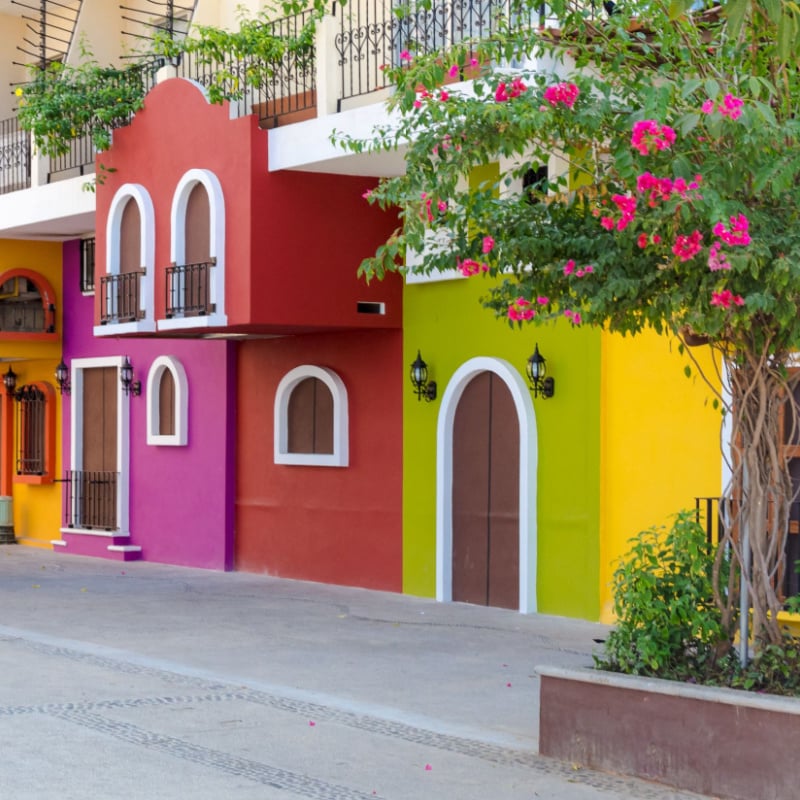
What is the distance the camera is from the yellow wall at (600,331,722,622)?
1323 cm

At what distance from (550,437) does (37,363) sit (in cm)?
1115

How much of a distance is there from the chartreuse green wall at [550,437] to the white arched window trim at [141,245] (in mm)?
3195

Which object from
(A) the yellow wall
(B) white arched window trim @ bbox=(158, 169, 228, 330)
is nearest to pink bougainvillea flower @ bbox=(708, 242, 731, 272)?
(A) the yellow wall

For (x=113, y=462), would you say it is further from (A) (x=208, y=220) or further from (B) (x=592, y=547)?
(B) (x=592, y=547)

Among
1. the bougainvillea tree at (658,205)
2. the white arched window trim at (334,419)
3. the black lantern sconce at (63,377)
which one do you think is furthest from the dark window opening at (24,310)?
the bougainvillea tree at (658,205)

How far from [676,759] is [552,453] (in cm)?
730

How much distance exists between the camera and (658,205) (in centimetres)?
716

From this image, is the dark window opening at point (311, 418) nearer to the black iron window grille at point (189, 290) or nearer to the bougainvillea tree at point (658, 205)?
the black iron window grille at point (189, 290)

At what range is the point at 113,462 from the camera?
2147 cm

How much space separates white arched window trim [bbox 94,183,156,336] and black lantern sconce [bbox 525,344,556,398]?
462 centimetres

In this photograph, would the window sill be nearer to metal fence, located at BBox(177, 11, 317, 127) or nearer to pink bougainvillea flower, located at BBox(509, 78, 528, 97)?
metal fence, located at BBox(177, 11, 317, 127)

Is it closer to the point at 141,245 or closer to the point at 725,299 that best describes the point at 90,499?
the point at 141,245

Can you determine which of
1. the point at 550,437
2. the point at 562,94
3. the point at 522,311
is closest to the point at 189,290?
the point at 550,437

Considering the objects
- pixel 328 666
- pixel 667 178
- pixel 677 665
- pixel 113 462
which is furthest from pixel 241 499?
pixel 667 178
